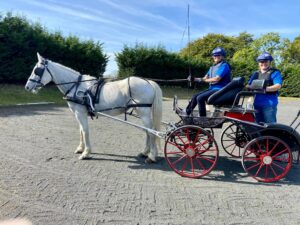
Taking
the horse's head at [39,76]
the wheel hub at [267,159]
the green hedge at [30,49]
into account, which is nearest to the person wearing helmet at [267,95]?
the wheel hub at [267,159]

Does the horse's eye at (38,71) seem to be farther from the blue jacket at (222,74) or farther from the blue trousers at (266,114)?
the blue trousers at (266,114)

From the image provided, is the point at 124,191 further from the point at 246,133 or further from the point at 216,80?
the point at 216,80

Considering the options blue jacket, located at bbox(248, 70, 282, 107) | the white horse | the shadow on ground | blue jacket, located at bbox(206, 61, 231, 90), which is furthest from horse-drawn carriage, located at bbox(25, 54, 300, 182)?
blue jacket, located at bbox(206, 61, 231, 90)

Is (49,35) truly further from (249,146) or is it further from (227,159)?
(249,146)

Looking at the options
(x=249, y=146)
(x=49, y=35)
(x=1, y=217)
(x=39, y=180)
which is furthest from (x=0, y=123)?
(x=49, y=35)

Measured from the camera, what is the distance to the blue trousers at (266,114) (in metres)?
5.58

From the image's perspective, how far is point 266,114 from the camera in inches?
221

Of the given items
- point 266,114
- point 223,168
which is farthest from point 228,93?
point 223,168

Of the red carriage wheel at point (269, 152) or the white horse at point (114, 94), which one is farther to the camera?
the white horse at point (114, 94)

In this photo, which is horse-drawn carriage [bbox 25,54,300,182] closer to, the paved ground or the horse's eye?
the horse's eye

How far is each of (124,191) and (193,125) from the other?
1645 millimetres

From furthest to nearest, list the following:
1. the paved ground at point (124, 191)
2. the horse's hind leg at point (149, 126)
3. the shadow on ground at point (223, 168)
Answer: the horse's hind leg at point (149, 126)
the shadow on ground at point (223, 168)
the paved ground at point (124, 191)

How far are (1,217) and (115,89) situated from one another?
3238 millimetres

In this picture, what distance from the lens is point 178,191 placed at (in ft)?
15.6
